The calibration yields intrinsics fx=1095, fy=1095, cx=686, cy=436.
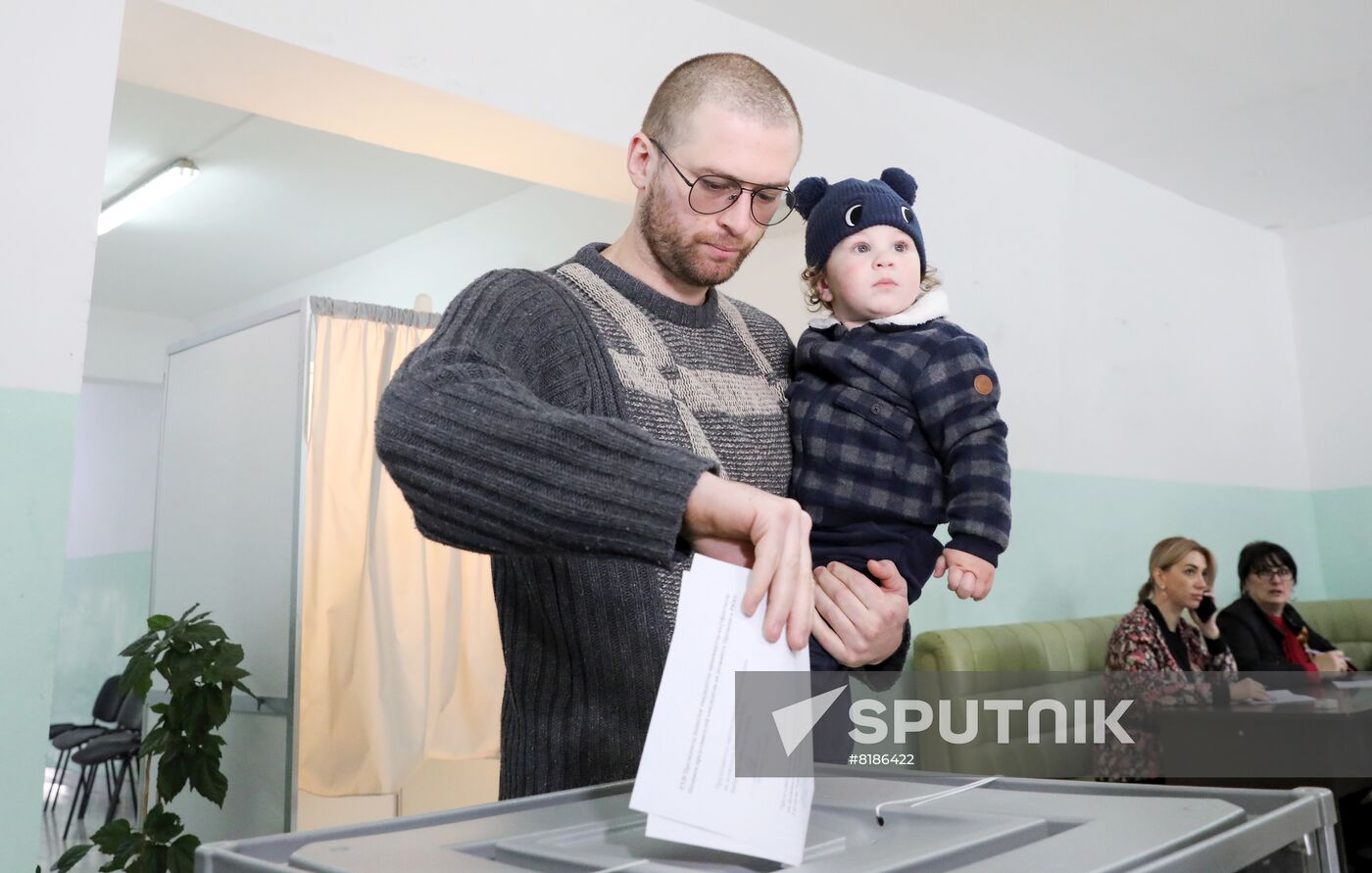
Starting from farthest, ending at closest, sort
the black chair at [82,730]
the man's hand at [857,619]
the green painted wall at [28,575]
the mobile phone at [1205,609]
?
the black chair at [82,730], the mobile phone at [1205,609], the green painted wall at [28,575], the man's hand at [857,619]

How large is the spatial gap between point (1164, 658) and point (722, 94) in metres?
3.65

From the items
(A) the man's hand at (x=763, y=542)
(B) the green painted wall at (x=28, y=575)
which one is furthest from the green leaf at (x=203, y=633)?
(A) the man's hand at (x=763, y=542)

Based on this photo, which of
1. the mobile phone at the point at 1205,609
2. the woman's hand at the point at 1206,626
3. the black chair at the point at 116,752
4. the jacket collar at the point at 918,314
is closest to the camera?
the jacket collar at the point at 918,314

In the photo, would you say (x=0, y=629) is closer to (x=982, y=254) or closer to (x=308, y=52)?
(x=308, y=52)

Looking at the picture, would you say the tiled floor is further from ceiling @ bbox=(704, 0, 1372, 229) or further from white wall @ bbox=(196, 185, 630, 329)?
ceiling @ bbox=(704, 0, 1372, 229)

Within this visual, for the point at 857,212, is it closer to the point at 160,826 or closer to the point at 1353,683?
the point at 160,826

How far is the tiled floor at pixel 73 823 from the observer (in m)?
5.11

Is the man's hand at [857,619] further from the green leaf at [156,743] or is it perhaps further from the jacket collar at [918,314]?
the green leaf at [156,743]

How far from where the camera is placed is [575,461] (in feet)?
2.61

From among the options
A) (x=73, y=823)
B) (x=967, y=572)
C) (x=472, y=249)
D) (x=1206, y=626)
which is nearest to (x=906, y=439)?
(x=967, y=572)

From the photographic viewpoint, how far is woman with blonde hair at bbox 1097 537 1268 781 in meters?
3.92

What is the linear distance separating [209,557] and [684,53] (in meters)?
2.25

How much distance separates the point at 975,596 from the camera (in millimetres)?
1346

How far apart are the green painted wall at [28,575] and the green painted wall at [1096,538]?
2909 mm
